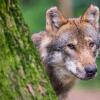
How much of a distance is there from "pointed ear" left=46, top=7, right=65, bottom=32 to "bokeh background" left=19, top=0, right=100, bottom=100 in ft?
28.5

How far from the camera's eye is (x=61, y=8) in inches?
672

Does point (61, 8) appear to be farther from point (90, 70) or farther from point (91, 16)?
point (90, 70)

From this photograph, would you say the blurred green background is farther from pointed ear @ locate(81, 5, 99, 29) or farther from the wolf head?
the wolf head

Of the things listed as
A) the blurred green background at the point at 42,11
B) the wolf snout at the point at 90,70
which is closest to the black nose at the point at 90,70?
the wolf snout at the point at 90,70

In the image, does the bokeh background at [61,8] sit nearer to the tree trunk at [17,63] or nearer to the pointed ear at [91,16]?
the pointed ear at [91,16]

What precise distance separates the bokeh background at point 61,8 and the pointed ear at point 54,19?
28.5ft

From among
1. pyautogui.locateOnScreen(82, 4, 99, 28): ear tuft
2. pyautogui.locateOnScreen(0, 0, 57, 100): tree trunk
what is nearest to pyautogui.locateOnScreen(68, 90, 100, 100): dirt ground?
pyautogui.locateOnScreen(82, 4, 99, 28): ear tuft

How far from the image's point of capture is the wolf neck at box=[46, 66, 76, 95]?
7.44 meters

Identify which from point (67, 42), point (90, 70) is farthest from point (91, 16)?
point (90, 70)

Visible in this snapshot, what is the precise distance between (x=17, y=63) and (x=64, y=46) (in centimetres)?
251

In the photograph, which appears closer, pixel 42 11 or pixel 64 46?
pixel 64 46

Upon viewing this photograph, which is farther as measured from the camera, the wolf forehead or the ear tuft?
the ear tuft

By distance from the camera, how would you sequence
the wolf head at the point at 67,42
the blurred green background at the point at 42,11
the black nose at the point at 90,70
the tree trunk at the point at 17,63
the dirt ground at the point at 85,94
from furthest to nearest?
the blurred green background at the point at 42,11 → the dirt ground at the point at 85,94 → the wolf head at the point at 67,42 → the black nose at the point at 90,70 → the tree trunk at the point at 17,63

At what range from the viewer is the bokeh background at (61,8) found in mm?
16781
